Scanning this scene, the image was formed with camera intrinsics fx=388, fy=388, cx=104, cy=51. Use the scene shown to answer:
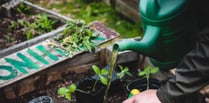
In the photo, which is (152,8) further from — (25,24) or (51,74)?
(25,24)

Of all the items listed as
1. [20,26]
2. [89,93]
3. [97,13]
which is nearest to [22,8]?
[20,26]

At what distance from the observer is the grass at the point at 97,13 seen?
4309 millimetres

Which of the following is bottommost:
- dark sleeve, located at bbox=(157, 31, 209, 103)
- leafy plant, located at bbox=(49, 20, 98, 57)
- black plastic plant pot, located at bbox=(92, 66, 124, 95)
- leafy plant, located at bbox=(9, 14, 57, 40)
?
dark sleeve, located at bbox=(157, 31, 209, 103)

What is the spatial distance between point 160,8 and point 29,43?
1.44m

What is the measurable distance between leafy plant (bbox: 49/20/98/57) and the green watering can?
0.76 meters

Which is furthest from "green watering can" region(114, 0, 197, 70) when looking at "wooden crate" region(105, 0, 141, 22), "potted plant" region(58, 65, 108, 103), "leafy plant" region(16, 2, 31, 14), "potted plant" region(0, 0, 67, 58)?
"leafy plant" region(16, 2, 31, 14)

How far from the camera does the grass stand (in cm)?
431

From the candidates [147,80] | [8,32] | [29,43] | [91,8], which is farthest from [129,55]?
[91,8]

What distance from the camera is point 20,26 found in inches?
160

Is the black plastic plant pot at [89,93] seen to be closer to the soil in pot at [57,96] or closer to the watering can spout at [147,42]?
the soil in pot at [57,96]

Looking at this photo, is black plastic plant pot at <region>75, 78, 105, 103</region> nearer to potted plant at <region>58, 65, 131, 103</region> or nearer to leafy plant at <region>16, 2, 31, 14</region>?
potted plant at <region>58, 65, 131, 103</region>

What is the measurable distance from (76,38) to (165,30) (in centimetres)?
102

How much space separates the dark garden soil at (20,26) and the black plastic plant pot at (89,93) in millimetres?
1121

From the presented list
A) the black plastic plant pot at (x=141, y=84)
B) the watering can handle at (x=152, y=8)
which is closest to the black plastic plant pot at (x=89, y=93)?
the black plastic plant pot at (x=141, y=84)
